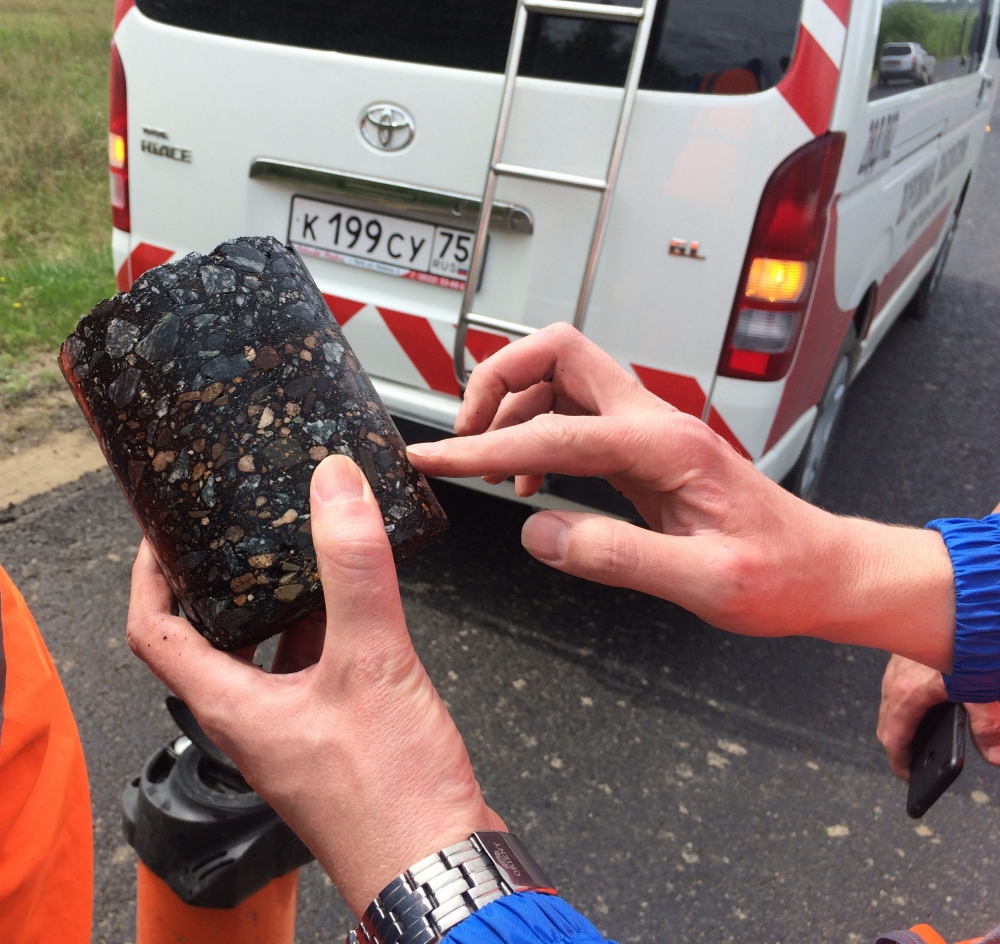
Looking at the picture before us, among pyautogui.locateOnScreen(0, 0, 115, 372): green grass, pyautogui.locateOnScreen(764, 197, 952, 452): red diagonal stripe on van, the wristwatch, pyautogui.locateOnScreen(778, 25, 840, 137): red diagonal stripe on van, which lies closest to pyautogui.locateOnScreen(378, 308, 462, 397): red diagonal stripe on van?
pyautogui.locateOnScreen(764, 197, 952, 452): red diagonal stripe on van

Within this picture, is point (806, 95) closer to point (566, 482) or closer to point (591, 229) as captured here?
point (591, 229)

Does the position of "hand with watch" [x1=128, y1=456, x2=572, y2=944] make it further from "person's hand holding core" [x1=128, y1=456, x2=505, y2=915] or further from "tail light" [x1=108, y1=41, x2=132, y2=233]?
"tail light" [x1=108, y1=41, x2=132, y2=233]

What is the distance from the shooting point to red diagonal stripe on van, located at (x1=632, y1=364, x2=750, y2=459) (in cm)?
223

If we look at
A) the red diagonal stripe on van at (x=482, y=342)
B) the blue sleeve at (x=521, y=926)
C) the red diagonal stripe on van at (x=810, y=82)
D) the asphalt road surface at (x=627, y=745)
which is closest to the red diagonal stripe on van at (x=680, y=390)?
the red diagonal stripe on van at (x=482, y=342)

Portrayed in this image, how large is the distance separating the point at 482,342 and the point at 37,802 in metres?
1.73

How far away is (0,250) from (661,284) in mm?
4890

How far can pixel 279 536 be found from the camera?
0.84 m

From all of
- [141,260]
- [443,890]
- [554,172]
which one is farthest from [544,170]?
[443,890]

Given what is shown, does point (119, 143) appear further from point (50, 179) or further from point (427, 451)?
point (50, 179)

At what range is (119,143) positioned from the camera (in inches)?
106

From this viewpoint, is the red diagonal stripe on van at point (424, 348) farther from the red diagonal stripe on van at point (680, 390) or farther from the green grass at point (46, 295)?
the green grass at point (46, 295)

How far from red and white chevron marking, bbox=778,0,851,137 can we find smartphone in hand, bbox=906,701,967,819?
139 cm

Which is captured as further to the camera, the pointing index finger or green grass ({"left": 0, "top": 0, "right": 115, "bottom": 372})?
A: green grass ({"left": 0, "top": 0, "right": 115, "bottom": 372})

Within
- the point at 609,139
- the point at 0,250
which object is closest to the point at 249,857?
the point at 609,139
